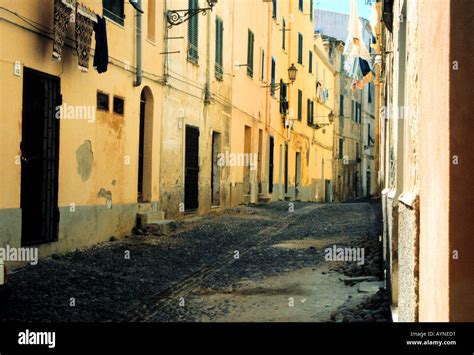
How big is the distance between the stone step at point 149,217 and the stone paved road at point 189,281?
18.8 inches

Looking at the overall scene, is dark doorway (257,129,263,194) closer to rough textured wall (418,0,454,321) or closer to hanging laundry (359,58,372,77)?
hanging laundry (359,58,372,77)

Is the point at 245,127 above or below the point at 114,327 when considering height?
above

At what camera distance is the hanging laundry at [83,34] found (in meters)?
8.67

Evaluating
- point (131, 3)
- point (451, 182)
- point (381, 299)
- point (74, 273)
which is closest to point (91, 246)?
point (74, 273)

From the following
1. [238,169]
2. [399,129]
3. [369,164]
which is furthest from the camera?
[369,164]

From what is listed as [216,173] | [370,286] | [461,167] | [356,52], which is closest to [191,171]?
[216,173]

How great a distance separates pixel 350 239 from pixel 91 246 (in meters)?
4.35

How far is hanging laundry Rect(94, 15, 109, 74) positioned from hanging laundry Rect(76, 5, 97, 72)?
6.8 inches

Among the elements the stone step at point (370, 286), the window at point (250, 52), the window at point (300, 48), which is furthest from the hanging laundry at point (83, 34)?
the window at point (300, 48)

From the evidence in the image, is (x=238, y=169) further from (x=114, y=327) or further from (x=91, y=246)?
(x=114, y=327)

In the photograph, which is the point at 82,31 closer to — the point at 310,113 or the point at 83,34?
the point at 83,34

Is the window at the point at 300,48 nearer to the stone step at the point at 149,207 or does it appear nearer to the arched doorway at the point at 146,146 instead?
the arched doorway at the point at 146,146

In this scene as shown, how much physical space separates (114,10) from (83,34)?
176 centimetres

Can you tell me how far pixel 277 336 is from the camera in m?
3.52
